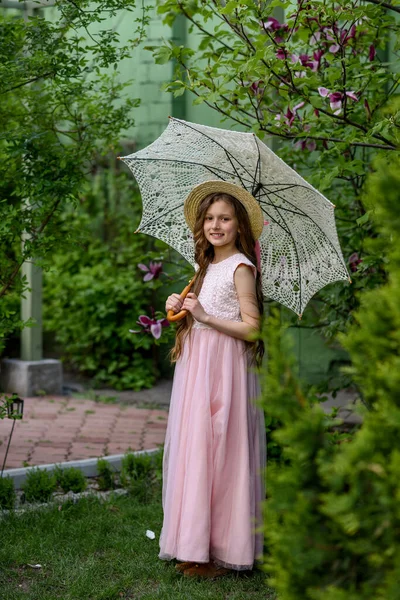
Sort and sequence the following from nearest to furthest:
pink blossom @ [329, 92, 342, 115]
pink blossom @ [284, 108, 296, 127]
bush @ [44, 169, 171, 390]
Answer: pink blossom @ [329, 92, 342, 115], pink blossom @ [284, 108, 296, 127], bush @ [44, 169, 171, 390]

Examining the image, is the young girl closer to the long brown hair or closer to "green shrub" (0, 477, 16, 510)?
the long brown hair

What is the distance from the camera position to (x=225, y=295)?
3.46 meters

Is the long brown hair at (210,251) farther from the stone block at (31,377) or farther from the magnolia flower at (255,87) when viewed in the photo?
the stone block at (31,377)

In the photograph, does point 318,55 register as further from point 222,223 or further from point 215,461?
point 215,461

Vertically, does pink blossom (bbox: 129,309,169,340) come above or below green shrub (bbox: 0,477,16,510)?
above

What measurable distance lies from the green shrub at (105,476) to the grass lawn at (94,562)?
1.39 ft

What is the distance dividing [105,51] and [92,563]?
7.80 ft

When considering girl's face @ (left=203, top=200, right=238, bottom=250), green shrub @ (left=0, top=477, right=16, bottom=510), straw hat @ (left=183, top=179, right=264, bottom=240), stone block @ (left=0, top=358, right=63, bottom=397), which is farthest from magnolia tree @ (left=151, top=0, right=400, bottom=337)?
stone block @ (left=0, top=358, right=63, bottom=397)

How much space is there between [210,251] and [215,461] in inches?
35.8

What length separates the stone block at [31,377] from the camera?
7477 mm

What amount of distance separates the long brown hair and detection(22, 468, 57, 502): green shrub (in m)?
1.17

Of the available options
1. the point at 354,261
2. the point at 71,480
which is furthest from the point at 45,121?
the point at 71,480

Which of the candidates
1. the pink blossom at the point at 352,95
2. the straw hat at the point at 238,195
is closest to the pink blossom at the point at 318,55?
the pink blossom at the point at 352,95

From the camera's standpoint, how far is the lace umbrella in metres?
3.44
